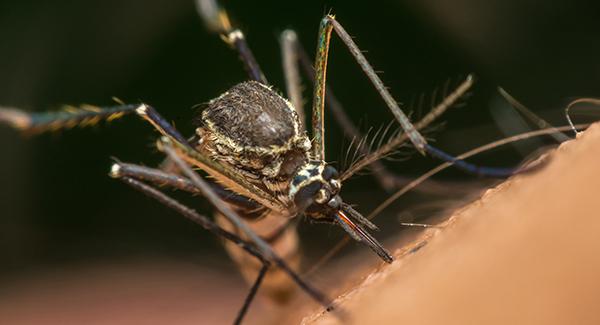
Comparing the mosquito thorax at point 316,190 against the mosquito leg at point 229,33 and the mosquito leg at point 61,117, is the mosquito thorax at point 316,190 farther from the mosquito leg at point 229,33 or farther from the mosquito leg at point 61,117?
the mosquito leg at point 229,33

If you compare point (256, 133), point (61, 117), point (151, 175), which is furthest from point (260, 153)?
point (61, 117)

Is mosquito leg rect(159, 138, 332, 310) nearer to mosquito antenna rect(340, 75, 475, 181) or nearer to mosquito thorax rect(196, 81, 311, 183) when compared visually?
mosquito thorax rect(196, 81, 311, 183)

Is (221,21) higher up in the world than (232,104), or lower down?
higher up

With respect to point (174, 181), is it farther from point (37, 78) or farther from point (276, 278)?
point (37, 78)

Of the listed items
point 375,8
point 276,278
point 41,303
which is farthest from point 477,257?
point 375,8

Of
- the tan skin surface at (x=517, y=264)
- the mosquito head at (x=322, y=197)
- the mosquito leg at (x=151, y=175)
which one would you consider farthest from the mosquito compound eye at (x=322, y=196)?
the tan skin surface at (x=517, y=264)

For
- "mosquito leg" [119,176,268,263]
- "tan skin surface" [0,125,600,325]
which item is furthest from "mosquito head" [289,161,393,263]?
"tan skin surface" [0,125,600,325]
